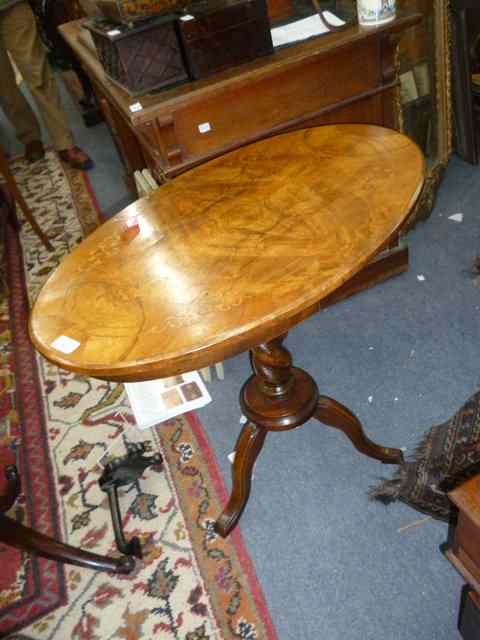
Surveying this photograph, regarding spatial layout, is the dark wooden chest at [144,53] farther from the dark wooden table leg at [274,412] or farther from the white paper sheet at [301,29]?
the dark wooden table leg at [274,412]

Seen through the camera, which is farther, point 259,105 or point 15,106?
point 15,106

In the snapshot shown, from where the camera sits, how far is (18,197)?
2785 mm

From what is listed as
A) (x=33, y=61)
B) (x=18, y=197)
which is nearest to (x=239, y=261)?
(x=18, y=197)

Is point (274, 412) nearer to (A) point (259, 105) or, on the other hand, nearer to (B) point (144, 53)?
(A) point (259, 105)

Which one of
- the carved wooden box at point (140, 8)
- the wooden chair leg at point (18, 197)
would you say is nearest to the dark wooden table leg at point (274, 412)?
the carved wooden box at point (140, 8)

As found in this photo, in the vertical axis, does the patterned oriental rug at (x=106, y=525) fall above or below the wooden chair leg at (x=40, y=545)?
below

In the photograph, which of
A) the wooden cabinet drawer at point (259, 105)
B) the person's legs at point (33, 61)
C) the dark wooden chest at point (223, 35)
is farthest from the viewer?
the person's legs at point (33, 61)

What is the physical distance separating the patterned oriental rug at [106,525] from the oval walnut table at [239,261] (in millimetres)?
451

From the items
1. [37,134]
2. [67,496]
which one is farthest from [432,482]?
[37,134]

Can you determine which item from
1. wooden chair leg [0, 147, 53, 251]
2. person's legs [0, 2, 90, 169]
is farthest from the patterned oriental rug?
person's legs [0, 2, 90, 169]

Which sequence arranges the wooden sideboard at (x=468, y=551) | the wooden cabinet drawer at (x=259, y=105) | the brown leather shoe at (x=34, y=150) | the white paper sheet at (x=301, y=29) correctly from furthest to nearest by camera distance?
the brown leather shoe at (x=34, y=150) → the white paper sheet at (x=301, y=29) → the wooden cabinet drawer at (x=259, y=105) → the wooden sideboard at (x=468, y=551)

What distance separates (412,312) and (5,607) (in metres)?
1.77

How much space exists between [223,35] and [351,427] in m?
1.22

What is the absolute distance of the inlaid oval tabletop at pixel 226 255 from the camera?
36.4 inches
